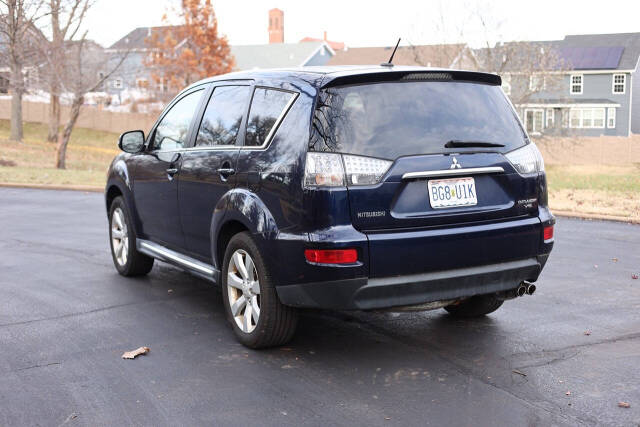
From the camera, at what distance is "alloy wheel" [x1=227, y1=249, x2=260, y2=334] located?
5180 millimetres

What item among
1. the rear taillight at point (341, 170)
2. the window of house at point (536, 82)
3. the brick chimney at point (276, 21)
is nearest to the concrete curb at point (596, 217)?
the rear taillight at point (341, 170)

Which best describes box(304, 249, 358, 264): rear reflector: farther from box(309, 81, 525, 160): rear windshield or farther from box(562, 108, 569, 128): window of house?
box(562, 108, 569, 128): window of house

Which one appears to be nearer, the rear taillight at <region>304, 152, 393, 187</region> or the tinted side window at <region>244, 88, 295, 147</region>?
the rear taillight at <region>304, 152, 393, 187</region>

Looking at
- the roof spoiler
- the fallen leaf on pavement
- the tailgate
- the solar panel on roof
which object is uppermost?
the solar panel on roof

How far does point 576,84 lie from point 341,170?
189ft

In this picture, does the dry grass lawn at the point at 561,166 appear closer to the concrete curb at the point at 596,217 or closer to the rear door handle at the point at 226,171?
the concrete curb at the point at 596,217

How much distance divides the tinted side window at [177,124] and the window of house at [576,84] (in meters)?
55.5

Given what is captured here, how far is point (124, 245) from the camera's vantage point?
7.76 m

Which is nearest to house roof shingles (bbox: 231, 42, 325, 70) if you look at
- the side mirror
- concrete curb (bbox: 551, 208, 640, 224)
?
concrete curb (bbox: 551, 208, 640, 224)

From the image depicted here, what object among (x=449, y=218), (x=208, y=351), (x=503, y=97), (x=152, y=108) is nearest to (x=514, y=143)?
(x=503, y=97)

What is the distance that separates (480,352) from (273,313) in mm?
1411

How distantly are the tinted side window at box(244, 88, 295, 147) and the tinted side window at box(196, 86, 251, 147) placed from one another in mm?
166

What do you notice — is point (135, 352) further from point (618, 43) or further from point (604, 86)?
point (618, 43)

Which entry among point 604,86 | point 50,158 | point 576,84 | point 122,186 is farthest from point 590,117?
point 122,186
